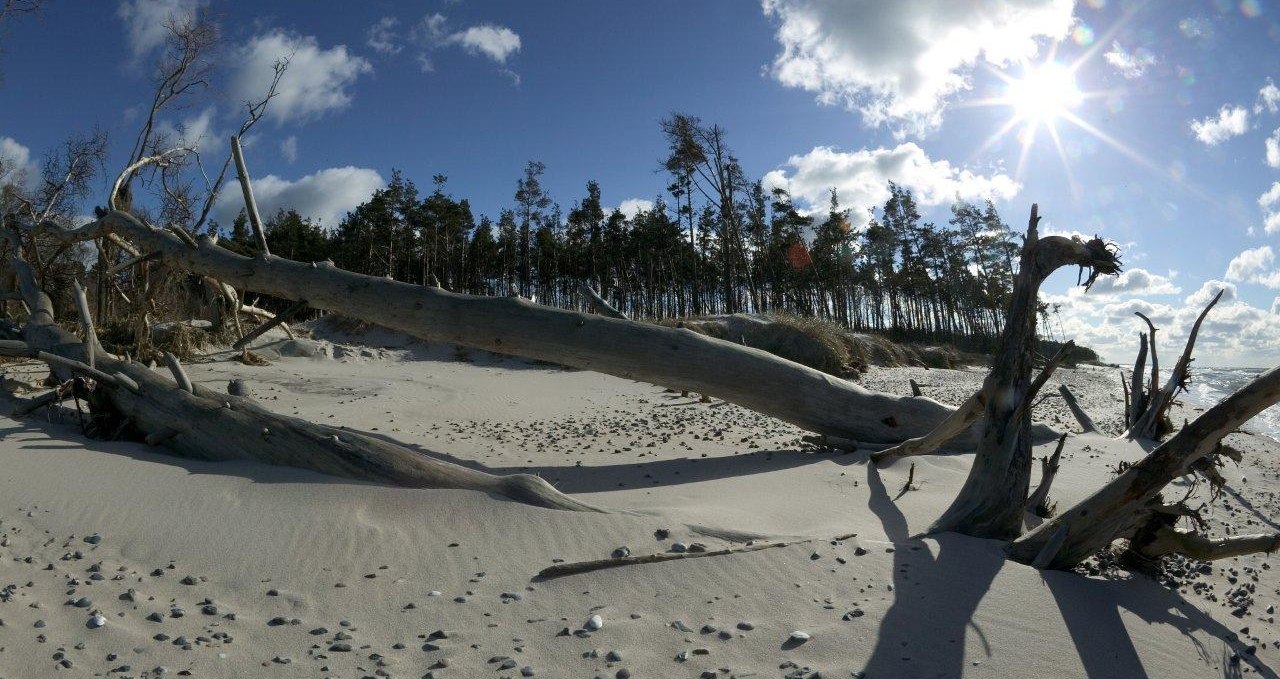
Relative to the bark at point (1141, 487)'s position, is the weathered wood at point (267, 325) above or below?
above

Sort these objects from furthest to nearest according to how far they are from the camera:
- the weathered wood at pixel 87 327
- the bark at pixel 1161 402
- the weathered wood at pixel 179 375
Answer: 1. the bark at pixel 1161 402
2. the weathered wood at pixel 87 327
3. the weathered wood at pixel 179 375

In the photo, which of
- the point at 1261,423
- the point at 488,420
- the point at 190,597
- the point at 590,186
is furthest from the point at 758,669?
the point at 590,186

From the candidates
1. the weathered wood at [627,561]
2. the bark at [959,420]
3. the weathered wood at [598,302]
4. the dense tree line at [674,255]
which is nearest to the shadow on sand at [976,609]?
the weathered wood at [627,561]

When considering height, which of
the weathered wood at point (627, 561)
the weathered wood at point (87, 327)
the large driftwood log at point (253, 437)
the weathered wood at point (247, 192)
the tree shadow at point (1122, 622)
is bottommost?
the tree shadow at point (1122, 622)

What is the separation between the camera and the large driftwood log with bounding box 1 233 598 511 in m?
4.21

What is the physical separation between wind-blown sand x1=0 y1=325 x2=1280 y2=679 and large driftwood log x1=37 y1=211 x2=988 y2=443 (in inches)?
53.6

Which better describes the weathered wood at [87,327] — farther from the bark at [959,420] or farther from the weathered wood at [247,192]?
the bark at [959,420]

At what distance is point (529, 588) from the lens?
309cm

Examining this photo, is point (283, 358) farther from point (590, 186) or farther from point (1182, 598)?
point (590, 186)

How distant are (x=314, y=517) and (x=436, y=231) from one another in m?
38.1

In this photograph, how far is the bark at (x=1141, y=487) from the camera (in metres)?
2.97

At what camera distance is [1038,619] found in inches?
116

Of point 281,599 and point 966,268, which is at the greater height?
point 966,268

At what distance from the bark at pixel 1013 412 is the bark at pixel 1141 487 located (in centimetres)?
27
